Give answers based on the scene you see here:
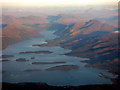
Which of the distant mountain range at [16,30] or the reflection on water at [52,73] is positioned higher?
the distant mountain range at [16,30]

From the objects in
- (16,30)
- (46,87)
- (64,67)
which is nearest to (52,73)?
(64,67)

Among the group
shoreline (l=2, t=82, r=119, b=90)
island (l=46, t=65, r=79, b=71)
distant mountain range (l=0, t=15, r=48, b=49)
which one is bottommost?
shoreline (l=2, t=82, r=119, b=90)

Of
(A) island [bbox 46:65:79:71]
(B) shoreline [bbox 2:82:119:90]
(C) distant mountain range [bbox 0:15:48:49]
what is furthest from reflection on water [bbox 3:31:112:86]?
(C) distant mountain range [bbox 0:15:48:49]

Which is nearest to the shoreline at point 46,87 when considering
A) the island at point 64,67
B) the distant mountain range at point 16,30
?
the island at point 64,67

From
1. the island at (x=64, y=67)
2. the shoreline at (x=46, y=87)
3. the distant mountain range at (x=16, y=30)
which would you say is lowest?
the shoreline at (x=46, y=87)

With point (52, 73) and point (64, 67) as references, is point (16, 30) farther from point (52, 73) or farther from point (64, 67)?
point (52, 73)

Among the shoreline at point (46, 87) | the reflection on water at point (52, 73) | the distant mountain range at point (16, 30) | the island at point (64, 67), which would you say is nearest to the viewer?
the shoreline at point (46, 87)

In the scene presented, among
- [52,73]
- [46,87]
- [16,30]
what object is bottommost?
[46,87]

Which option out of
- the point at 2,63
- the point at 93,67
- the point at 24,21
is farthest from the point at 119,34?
the point at 24,21

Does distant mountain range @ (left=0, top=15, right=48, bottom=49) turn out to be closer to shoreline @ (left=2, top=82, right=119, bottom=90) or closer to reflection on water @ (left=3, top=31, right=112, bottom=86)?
reflection on water @ (left=3, top=31, right=112, bottom=86)

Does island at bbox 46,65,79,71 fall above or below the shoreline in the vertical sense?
above

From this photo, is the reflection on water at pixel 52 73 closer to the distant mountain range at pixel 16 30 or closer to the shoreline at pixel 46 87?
the shoreline at pixel 46 87
